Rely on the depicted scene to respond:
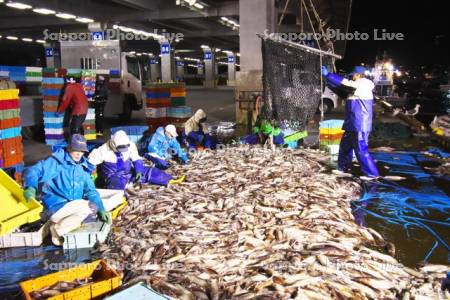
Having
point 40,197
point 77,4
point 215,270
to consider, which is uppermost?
point 77,4

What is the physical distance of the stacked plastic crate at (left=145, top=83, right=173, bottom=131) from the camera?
42.8 feet

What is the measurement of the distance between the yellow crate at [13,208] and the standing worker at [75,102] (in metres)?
6.12

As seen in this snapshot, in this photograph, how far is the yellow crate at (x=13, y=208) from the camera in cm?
434

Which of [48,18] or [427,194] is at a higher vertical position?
[48,18]

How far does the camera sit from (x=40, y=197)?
17.8 feet

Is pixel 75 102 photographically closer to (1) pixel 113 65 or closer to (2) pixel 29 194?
(1) pixel 113 65

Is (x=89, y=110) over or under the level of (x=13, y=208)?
over

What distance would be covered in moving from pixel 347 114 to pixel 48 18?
2620 centimetres

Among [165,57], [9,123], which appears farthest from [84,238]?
[165,57]

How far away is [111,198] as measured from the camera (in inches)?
238

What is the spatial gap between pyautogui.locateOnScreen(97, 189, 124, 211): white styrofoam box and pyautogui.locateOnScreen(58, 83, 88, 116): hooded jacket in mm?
5156

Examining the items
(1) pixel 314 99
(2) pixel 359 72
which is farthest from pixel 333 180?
(2) pixel 359 72

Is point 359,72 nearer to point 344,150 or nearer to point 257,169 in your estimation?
point 344,150

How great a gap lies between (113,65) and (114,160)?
10595 millimetres
